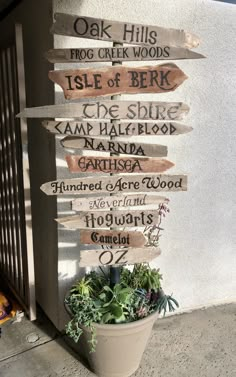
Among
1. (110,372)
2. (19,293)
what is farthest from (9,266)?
(110,372)

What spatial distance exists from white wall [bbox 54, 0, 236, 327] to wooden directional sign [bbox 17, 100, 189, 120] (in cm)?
44

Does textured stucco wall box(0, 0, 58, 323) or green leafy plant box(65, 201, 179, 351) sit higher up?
textured stucco wall box(0, 0, 58, 323)

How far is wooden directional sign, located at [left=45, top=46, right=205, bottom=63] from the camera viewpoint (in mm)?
1758

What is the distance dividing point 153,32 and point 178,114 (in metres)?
0.43

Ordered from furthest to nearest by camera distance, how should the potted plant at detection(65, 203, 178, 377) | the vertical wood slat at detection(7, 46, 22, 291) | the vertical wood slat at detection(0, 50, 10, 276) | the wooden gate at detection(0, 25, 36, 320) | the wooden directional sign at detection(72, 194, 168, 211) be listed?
the vertical wood slat at detection(0, 50, 10, 276), the vertical wood slat at detection(7, 46, 22, 291), the wooden gate at detection(0, 25, 36, 320), the potted plant at detection(65, 203, 178, 377), the wooden directional sign at detection(72, 194, 168, 211)

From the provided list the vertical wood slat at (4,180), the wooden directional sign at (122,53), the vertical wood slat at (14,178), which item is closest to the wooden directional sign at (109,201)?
the wooden directional sign at (122,53)

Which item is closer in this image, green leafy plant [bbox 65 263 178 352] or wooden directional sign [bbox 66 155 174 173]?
wooden directional sign [bbox 66 155 174 173]

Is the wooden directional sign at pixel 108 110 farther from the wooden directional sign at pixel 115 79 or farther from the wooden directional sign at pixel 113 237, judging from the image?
the wooden directional sign at pixel 113 237

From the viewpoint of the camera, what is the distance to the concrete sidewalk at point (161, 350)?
229 cm

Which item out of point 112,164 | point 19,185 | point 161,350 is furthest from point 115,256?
point 19,185

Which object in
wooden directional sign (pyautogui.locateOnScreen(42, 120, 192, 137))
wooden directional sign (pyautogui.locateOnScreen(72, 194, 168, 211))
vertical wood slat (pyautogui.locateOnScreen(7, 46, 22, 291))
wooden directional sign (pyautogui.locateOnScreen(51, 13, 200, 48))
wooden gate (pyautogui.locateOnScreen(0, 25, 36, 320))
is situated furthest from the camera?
vertical wood slat (pyautogui.locateOnScreen(7, 46, 22, 291))

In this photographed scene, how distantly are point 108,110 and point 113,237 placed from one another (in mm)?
718

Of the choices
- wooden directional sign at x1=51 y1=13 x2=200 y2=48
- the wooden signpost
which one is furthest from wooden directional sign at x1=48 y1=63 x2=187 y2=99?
wooden directional sign at x1=51 y1=13 x2=200 y2=48

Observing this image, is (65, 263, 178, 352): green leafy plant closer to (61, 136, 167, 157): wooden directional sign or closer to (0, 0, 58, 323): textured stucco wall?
(0, 0, 58, 323): textured stucco wall
